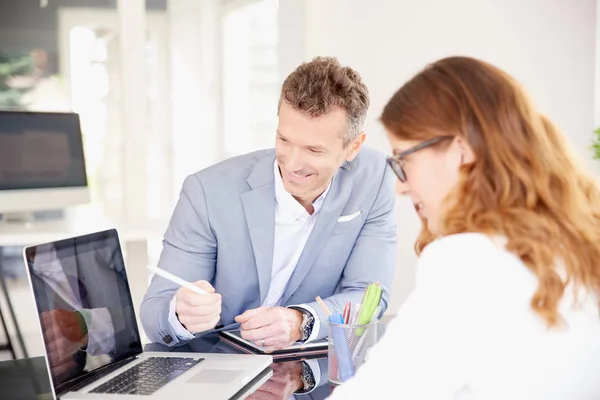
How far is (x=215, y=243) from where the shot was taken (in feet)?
6.93

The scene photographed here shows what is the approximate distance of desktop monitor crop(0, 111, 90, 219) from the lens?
11.8 ft

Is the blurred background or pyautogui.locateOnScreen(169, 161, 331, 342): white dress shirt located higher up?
the blurred background

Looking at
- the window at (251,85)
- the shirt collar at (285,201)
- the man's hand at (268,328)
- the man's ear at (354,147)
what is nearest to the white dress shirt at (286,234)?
the shirt collar at (285,201)

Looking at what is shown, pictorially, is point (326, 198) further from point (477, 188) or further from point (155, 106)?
point (155, 106)

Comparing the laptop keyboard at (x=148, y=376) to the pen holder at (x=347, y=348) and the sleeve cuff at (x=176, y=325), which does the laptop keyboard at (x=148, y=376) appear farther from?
the pen holder at (x=347, y=348)

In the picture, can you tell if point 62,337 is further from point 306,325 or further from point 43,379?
point 306,325

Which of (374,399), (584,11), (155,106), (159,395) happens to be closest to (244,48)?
(155,106)

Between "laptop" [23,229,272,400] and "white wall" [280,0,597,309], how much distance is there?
241 centimetres

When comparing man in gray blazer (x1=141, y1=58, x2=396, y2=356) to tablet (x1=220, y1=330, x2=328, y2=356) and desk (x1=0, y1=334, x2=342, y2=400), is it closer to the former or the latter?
tablet (x1=220, y1=330, x2=328, y2=356)

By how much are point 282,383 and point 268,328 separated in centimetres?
23

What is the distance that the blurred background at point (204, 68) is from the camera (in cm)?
392

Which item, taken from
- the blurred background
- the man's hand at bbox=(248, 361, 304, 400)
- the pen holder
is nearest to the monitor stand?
the blurred background

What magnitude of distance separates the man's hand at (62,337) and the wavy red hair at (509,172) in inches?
27.5

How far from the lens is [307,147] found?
2031 millimetres
